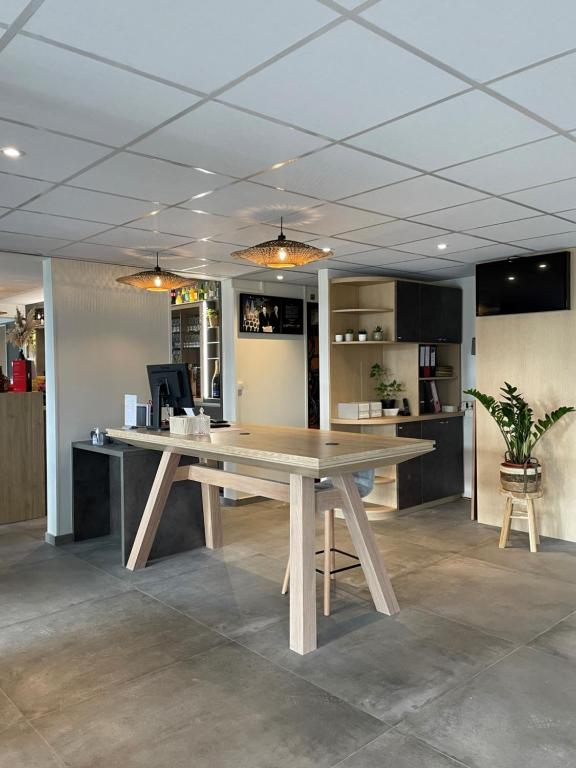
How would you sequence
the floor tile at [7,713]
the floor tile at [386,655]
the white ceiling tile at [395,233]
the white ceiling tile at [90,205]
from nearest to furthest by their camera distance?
the floor tile at [7,713] < the floor tile at [386,655] < the white ceiling tile at [90,205] < the white ceiling tile at [395,233]

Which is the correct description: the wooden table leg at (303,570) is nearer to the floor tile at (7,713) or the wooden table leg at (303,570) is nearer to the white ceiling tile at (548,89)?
the floor tile at (7,713)

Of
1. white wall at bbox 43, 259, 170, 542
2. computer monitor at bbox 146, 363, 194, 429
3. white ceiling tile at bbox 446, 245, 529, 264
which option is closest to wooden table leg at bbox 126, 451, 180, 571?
computer monitor at bbox 146, 363, 194, 429

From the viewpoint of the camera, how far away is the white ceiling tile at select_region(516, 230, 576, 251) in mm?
4883

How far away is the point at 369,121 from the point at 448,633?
281cm

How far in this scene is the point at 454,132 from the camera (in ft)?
8.96

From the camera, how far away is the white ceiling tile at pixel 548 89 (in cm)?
216

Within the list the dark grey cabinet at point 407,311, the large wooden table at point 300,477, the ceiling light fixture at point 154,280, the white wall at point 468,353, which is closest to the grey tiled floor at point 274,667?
the large wooden table at point 300,477

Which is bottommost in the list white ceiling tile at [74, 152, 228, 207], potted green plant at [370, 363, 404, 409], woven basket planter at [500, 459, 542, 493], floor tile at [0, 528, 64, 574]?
floor tile at [0, 528, 64, 574]

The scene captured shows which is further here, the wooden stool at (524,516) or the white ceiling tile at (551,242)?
the wooden stool at (524,516)

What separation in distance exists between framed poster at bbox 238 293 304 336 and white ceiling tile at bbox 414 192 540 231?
3.10 metres

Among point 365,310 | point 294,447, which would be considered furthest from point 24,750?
point 365,310

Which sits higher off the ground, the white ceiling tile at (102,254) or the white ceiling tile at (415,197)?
the white ceiling tile at (415,197)

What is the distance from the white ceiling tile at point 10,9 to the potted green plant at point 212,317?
544cm

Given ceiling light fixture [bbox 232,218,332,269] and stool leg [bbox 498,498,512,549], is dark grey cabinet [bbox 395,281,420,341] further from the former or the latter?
ceiling light fixture [bbox 232,218,332,269]
